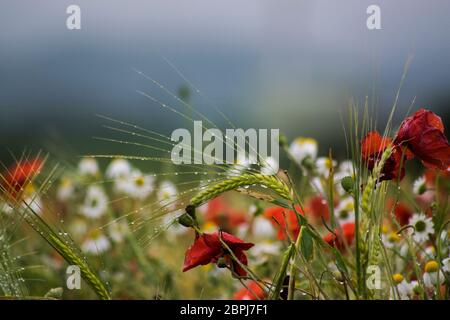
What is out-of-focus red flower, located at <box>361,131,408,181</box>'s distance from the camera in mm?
1003

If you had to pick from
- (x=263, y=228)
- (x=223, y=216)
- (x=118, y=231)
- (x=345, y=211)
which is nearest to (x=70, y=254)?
(x=345, y=211)

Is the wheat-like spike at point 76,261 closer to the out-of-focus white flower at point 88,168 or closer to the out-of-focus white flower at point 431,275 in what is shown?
the out-of-focus white flower at point 431,275

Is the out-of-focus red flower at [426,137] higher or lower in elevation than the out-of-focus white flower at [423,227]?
higher

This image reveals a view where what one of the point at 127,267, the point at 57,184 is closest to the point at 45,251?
the point at 127,267

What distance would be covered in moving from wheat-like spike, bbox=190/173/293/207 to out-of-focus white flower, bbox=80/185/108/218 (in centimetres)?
119

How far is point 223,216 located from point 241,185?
1272mm

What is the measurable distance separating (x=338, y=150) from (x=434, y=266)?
3709 mm

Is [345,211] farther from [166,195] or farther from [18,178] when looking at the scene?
[18,178]

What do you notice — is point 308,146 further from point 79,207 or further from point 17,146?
point 17,146

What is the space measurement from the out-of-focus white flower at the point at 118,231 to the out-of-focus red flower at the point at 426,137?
969mm

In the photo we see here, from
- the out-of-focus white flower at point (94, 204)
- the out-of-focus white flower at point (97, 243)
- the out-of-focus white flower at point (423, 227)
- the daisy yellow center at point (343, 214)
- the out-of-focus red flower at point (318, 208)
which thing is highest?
the out-of-focus white flower at point (423, 227)

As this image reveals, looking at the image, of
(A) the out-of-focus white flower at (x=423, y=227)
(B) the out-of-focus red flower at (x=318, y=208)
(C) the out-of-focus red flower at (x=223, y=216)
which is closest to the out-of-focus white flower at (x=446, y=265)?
(A) the out-of-focus white flower at (x=423, y=227)

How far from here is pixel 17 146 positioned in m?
5.57

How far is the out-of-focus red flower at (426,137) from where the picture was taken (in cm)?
102
